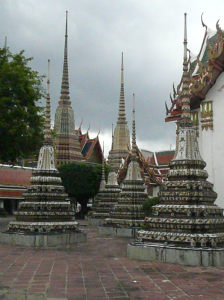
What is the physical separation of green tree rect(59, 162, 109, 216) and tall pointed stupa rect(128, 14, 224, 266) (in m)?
23.3

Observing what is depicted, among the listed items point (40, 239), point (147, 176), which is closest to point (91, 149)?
point (147, 176)

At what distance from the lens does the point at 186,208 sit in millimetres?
9711

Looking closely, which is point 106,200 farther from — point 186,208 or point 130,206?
point 186,208

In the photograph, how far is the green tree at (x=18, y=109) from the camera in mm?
19188

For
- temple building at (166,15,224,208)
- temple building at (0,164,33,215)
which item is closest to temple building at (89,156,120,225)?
temple building at (166,15,224,208)

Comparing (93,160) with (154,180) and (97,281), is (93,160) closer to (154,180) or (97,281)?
(154,180)

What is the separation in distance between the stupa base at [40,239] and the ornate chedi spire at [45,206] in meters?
0.28

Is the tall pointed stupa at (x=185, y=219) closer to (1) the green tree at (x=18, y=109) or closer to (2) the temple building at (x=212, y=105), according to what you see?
(2) the temple building at (x=212, y=105)

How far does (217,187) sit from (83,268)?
33.5ft

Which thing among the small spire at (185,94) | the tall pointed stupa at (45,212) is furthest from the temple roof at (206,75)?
the tall pointed stupa at (45,212)

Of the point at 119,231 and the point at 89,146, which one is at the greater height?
the point at 89,146

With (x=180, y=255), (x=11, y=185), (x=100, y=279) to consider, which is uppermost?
(x=11, y=185)

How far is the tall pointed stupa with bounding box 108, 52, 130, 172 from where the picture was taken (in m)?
46.7

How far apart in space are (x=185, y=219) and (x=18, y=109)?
12158 mm
